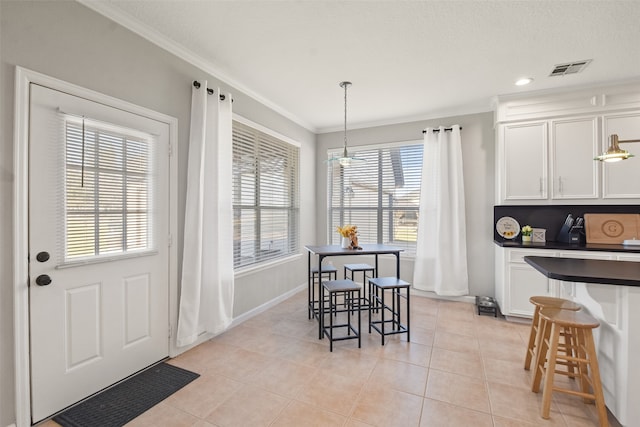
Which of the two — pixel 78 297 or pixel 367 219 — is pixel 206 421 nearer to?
pixel 78 297

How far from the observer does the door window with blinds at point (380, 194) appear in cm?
463

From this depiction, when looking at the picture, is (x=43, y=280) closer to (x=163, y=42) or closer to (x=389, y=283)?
(x=163, y=42)

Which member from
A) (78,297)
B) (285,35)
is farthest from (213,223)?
(285,35)

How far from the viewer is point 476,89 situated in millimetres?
3500

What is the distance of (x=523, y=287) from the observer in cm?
342

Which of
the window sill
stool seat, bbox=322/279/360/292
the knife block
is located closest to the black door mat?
the window sill

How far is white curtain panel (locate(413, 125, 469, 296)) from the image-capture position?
4.09 metres

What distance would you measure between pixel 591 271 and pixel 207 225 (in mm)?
3051

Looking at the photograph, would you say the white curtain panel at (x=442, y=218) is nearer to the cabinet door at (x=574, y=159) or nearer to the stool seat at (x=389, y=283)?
the cabinet door at (x=574, y=159)

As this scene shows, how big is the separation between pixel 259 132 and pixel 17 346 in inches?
116

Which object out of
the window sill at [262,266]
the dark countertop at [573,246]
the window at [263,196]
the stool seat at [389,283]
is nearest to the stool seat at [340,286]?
the stool seat at [389,283]

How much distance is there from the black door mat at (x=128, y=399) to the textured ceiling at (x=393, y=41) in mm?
2767

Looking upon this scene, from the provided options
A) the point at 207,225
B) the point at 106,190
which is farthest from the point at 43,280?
the point at 207,225

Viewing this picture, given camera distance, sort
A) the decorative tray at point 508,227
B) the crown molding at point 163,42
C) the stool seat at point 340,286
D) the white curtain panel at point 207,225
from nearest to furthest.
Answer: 1. the crown molding at point 163,42
2. the white curtain panel at point 207,225
3. the stool seat at point 340,286
4. the decorative tray at point 508,227
